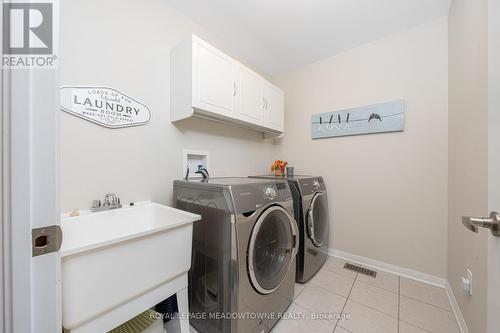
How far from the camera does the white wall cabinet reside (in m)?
1.51

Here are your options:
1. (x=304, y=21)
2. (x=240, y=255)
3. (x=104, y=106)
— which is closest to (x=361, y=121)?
(x=304, y=21)

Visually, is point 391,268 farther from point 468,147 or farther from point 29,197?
point 29,197

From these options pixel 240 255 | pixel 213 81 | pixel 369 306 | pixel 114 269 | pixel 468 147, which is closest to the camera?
pixel 114 269

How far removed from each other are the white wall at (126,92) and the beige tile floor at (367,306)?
143 centimetres

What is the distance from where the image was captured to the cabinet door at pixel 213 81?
1.51m

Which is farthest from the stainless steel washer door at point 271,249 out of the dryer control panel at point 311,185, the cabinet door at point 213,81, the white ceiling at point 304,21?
the white ceiling at point 304,21

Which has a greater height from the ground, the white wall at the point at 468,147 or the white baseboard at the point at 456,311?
the white wall at the point at 468,147

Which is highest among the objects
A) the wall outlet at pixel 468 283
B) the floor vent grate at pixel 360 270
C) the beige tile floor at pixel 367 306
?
the wall outlet at pixel 468 283

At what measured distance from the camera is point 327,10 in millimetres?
1657

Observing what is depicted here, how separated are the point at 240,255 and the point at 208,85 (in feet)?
4.27

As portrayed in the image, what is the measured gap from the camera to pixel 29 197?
417mm

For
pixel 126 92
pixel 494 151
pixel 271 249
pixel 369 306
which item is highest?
pixel 126 92

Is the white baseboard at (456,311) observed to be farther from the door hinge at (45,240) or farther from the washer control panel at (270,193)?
the door hinge at (45,240)

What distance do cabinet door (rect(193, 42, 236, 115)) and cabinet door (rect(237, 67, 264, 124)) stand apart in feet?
0.44
